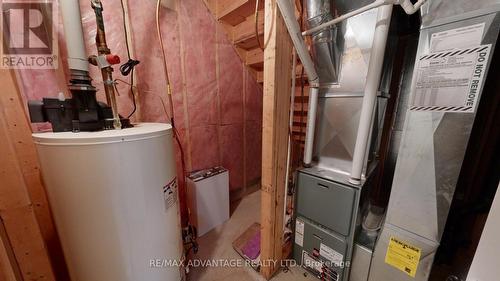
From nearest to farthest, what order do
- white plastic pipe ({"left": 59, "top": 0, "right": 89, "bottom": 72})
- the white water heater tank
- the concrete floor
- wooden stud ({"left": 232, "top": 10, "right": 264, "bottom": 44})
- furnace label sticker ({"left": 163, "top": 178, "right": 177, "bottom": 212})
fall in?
1. the white water heater tank
2. white plastic pipe ({"left": 59, "top": 0, "right": 89, "bottom": 72})
3. furnace label sticker ({"left": 163, "top": 178, "right": 177, "bottom": 212})
4. the concrete floor
5. wooden stud ({"left": 232, "top": 10, "right": 264, "bottom": 44})

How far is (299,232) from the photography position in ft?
4.82

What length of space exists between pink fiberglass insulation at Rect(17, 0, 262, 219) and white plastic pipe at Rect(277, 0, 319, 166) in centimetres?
115

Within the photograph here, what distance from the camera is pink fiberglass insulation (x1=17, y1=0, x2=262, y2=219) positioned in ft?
4.14

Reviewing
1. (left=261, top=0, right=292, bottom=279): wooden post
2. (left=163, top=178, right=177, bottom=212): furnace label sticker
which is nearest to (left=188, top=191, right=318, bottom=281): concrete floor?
(left=261, top=0, right=292, bottom=279): wooden post

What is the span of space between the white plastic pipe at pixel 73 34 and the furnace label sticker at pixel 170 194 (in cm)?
70

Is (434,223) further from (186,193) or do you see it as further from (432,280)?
(186,193)

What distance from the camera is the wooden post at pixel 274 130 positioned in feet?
3.47

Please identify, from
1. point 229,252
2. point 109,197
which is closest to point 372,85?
point 109,197

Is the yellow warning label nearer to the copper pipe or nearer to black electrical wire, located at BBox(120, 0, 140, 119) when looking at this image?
the copper pipe

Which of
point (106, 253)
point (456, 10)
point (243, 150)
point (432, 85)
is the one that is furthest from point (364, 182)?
point (243, 150)

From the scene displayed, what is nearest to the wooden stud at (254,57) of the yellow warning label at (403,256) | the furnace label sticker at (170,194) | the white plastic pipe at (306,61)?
the white plastic pipe at (306,61)

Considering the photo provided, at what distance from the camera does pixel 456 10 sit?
791 mm

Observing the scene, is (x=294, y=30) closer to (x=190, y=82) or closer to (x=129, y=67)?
(x=129, y=67)

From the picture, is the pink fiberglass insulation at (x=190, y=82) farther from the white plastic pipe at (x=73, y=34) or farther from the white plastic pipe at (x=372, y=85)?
the white plastic pipe at (x=372, y=85)
